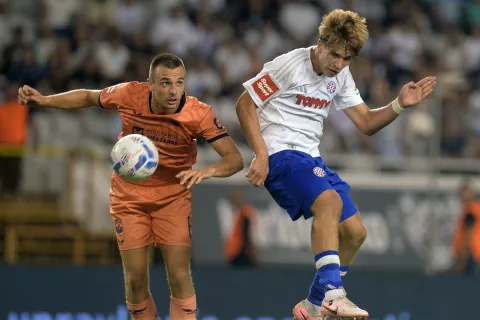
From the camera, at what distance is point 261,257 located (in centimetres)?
1503

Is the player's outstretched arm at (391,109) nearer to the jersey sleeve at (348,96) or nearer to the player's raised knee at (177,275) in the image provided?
the jersey sleeve at (348,96)

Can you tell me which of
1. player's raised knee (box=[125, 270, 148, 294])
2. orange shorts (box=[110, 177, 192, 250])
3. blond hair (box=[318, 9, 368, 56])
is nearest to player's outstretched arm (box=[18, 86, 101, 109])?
orange shorts (box=[110, 177, 192, 250])

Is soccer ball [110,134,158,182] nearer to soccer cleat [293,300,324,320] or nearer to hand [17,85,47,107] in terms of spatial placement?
hand [17,85,47,107]

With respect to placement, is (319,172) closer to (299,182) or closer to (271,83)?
(299,182)

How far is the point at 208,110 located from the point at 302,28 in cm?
950

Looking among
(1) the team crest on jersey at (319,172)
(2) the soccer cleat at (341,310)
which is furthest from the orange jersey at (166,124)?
(2) the soccer cleat at (341,310)

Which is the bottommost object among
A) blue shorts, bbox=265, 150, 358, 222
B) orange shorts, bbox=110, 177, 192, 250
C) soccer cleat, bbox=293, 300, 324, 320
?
soccer cleat, bbox=293, 300, 324, 320

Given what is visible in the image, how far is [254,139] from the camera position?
8039 mm

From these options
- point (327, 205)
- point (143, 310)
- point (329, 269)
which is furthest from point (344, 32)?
point (143, 310)

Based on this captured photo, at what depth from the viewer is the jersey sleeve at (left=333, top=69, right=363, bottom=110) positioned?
8.56 meters

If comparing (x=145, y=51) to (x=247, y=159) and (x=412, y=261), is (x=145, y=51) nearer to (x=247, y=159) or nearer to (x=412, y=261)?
(x=247, y=159)

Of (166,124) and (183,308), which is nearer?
(166,124)

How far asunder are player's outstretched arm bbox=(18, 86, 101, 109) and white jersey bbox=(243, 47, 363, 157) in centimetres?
126

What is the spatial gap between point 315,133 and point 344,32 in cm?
87
